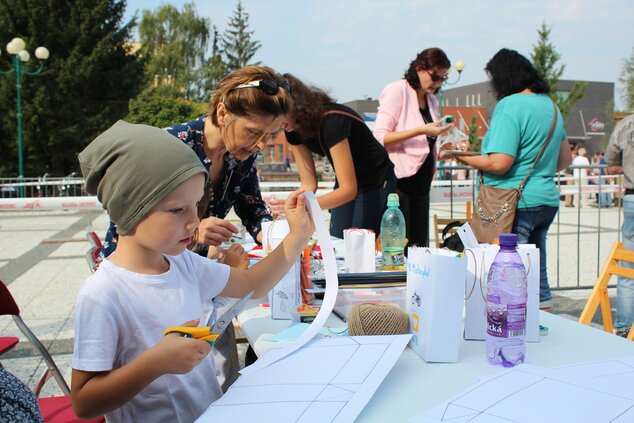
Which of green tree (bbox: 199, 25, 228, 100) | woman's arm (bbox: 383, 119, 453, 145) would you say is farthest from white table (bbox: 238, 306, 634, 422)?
green tree (bbox: 199, 25, 228, 100)

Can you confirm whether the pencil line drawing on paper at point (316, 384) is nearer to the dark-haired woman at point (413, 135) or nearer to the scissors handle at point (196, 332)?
the scissors handle at point (196, 332)

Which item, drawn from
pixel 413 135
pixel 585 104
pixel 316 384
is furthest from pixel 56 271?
pixel 585 104

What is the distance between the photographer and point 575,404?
1030 mm

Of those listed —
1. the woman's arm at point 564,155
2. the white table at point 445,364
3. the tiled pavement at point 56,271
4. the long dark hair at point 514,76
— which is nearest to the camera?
the white table at point 445,364

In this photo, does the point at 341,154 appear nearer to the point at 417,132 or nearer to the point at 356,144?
the point at 356,144

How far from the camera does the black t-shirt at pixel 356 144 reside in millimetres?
2795

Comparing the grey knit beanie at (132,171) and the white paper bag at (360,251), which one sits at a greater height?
the grey knit beanie at (132,171)

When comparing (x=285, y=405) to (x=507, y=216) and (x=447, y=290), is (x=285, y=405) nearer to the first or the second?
(x=447, y=290)

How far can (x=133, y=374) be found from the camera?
1.09 m

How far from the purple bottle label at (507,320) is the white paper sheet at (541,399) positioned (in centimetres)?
9

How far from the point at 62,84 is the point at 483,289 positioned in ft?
96.8

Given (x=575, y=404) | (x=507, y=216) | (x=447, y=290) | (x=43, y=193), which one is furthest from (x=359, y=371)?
(x=43, y=193)

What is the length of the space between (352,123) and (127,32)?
30.5 metres

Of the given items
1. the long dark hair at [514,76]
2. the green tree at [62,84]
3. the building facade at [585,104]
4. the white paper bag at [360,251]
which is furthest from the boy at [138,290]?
the building facade at [585,104]
